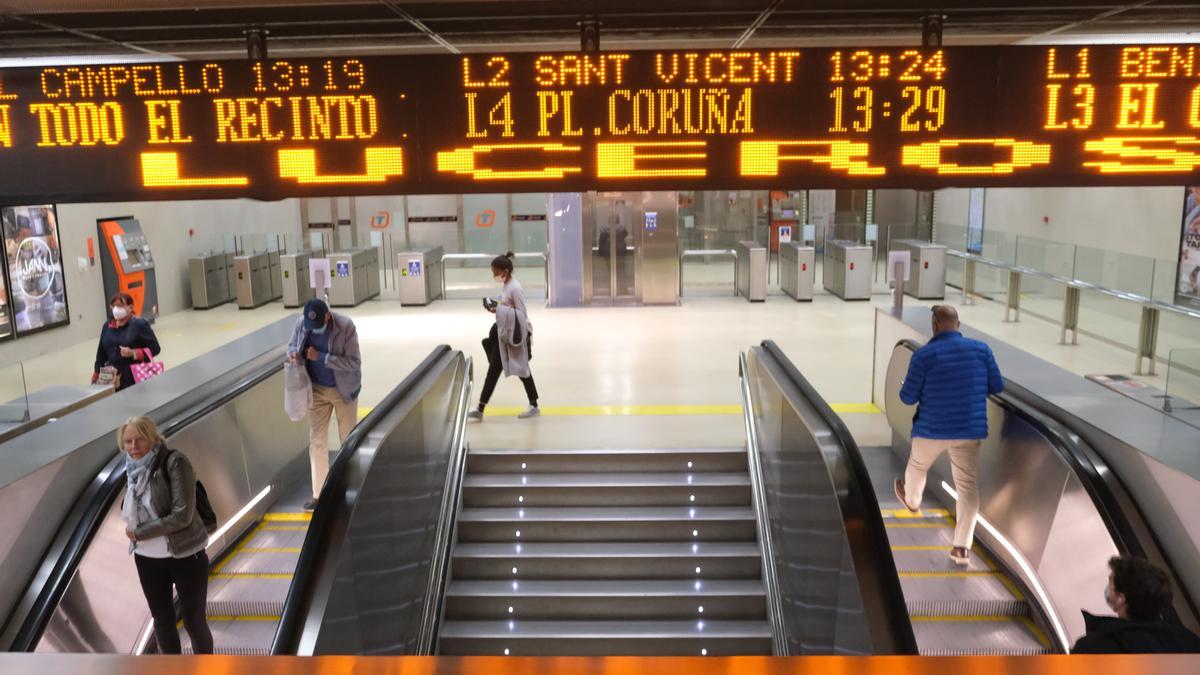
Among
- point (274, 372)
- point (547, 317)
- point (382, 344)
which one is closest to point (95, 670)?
point (274, 372)

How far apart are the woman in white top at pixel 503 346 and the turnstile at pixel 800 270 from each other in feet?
29.8

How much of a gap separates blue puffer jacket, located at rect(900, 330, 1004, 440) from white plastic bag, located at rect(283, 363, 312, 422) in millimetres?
4033

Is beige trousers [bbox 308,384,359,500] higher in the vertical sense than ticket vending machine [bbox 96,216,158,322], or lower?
lower

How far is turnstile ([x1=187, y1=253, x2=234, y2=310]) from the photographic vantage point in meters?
16.7

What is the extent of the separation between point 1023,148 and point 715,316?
35.9ft

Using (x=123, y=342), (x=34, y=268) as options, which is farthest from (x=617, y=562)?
(x=34, y=268)

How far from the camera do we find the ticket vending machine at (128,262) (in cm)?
1442

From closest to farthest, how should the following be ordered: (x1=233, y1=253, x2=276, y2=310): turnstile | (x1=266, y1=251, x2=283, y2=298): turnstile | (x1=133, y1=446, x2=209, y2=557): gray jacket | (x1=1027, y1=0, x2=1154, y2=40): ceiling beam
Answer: (x1=133, y1=446, x2=209, y2=557): gray jacket → (x1=1027, y1=0, x2=1154, y2=40): ceiling beam → (x1=233, y1=253, x2=276, y2=310): turnstile → (x1=266, y1=251, x2=283, y2=298): turnstile

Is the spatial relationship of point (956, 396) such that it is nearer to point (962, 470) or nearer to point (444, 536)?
point (962, 470)

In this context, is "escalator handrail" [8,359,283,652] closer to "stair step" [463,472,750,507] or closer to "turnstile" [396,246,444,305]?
"stair step" [463,472,750,507]

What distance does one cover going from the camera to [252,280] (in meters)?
17.0

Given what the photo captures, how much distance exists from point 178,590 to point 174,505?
0.52m

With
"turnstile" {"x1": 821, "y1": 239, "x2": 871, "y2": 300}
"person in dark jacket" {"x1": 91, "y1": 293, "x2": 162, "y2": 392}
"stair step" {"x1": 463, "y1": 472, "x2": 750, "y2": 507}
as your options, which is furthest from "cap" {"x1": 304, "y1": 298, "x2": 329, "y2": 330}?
"turnstile" {"x1": 821, "y1": 239, "x2": 871, "y2": 300}

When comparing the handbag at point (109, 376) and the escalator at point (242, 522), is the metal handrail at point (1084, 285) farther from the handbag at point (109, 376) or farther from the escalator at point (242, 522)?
the handbag at point (109, 376)
